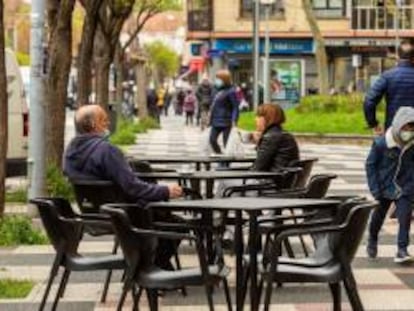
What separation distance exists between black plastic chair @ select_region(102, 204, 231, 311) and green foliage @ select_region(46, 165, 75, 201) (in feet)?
26.2

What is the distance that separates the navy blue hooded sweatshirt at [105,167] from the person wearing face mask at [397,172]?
2.65 metres

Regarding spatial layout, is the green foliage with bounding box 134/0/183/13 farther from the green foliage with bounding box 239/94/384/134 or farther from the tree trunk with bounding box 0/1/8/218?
the tree trunk with bounding box 0/1/8/218

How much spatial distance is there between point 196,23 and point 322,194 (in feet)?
186

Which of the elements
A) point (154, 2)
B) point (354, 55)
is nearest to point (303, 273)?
point (154, 2)

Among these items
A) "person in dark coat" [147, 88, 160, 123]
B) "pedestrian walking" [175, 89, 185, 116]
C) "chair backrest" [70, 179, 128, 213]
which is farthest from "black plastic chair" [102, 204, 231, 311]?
"pedestrian walking" [175, 89, 185, 116]

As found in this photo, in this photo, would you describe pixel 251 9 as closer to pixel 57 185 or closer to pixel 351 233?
pixel 57 185

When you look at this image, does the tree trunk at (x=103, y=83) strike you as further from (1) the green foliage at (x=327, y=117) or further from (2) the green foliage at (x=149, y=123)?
(2) the green foliage at (x=149, y=123)

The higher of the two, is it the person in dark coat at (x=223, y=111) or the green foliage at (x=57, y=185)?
the person in dark coat at (x=223, y=111)

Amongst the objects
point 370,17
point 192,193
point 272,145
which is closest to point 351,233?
point 192,193

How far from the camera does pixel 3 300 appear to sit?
9.10m

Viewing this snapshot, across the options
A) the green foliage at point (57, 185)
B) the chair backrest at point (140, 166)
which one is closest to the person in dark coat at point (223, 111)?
the green foliage at point (57, 185)

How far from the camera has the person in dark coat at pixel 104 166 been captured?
8.67 meters

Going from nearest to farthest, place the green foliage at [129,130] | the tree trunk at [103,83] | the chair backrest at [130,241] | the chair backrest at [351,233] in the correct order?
the chair backrest at [130,241] < the chair backrest at [351,233] < the tree trunk at [103,83] < the green foliage at [129,130]

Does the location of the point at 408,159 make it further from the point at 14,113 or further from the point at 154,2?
the point at 154,2
